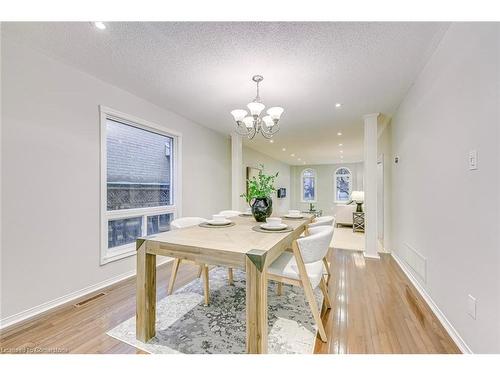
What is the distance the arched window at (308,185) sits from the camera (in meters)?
11.3

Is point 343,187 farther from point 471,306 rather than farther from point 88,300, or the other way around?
point 88,300

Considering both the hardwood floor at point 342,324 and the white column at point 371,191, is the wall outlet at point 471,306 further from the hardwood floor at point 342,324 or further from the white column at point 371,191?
the white column at point 371,191

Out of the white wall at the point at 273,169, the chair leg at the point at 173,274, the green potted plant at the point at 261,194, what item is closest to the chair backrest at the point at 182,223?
the chair leg at the point at 173,274

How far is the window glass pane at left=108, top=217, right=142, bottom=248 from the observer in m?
2.72

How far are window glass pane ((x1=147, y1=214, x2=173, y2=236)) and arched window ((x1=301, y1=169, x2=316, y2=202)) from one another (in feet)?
29.3

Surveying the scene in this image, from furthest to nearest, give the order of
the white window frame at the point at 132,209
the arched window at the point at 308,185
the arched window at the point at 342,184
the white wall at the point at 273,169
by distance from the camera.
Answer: the arched window at the point at 308,185 → the arched window at the point at 342,184 → the white wall at the point at 273,169 → the white window frame at the point at 132,209

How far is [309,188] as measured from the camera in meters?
11.4

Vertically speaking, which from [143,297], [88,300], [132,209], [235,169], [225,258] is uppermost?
[235,169]

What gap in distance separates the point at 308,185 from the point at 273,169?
3.35m

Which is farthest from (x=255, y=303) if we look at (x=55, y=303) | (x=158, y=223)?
(x=158, y=223)

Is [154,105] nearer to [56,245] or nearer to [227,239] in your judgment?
[56,245]

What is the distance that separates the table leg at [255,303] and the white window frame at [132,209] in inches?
82.9
